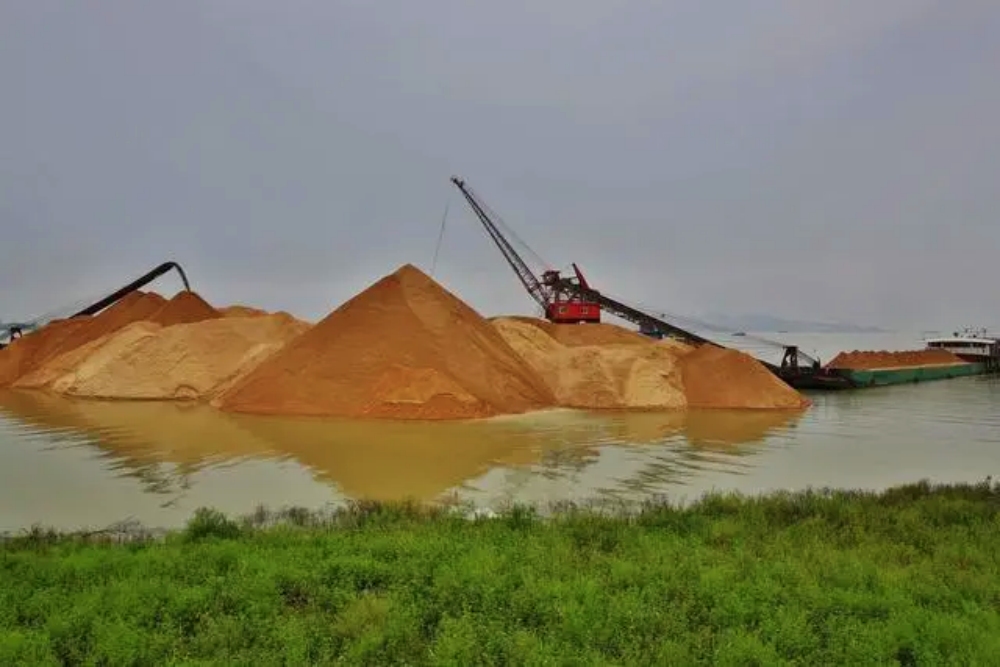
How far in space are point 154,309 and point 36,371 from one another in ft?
25.0

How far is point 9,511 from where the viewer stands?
12477 millimetres

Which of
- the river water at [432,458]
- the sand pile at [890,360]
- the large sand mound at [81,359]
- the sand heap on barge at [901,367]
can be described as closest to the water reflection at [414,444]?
the river water at [432,458]

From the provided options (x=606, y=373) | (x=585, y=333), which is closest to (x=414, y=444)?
(x=606, y=373)

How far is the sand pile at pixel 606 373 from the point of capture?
3155 centimetres

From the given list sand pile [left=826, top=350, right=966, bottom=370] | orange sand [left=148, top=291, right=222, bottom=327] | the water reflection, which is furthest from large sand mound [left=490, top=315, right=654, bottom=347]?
sand pile [left=826, top=350, right=966, bottom=370]

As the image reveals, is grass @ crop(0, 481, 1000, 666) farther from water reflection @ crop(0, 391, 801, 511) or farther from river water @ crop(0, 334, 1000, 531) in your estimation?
water reflection @ crop(0, 391, 801, 511)

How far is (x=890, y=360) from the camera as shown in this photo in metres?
63.4

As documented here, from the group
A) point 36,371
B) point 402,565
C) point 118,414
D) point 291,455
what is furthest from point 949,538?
point 36,371

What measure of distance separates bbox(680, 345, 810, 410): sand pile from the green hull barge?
13860 mm

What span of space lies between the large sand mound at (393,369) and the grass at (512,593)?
15.4 m

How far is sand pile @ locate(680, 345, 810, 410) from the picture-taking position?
32.4 meters

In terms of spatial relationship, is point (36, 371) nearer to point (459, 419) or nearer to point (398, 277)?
point (398, 277)

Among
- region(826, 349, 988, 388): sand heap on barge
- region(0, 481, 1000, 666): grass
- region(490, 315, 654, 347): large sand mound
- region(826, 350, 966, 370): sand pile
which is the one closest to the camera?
region(0, 481, 1000, 666): grass

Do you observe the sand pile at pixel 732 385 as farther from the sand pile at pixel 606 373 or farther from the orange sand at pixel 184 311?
the orange sand at pixel 184 311
